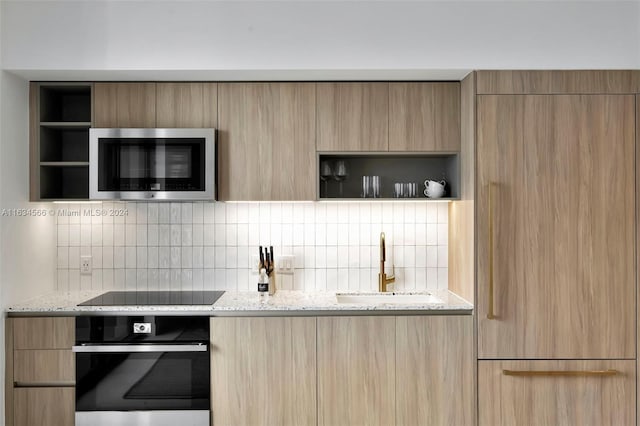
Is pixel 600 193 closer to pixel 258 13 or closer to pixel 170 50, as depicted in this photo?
pixel 258 13

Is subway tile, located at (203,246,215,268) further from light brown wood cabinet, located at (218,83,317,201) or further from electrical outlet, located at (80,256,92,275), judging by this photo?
electrical outlet, located at (80,256,92,275)

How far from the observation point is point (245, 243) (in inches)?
122

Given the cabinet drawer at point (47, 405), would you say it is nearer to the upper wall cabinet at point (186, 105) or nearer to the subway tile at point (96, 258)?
the subway tile at point (96, 258)

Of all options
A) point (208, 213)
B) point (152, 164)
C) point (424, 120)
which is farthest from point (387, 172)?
point (152, 164)

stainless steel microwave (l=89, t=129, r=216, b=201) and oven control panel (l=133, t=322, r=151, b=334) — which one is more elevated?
stainless steel microwave (l=89, t=129, r=216, b=201)

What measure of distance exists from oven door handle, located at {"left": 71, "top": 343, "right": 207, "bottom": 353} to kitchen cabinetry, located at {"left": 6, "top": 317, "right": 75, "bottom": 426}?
0.10 m

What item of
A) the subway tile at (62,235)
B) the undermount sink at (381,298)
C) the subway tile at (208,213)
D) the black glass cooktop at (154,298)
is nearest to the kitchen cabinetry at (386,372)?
the undermount sink at (381,298)

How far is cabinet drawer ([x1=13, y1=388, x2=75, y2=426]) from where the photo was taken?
2.54 meters

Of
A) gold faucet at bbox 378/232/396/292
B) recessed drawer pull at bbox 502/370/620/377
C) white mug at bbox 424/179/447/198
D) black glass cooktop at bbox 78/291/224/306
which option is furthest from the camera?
gold faucet at bbox 378/232/396/292

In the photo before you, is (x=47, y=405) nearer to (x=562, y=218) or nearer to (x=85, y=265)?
(x=85, y=265)

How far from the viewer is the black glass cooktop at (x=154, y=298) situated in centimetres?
265

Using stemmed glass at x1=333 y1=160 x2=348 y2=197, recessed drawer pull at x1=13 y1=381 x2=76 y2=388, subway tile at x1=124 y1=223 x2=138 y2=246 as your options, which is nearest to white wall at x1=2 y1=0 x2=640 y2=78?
stemmed glass at x1=333 y1=160 x2=348 y2=197

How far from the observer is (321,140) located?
2744 millimetres

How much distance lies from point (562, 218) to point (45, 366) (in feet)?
8.89
